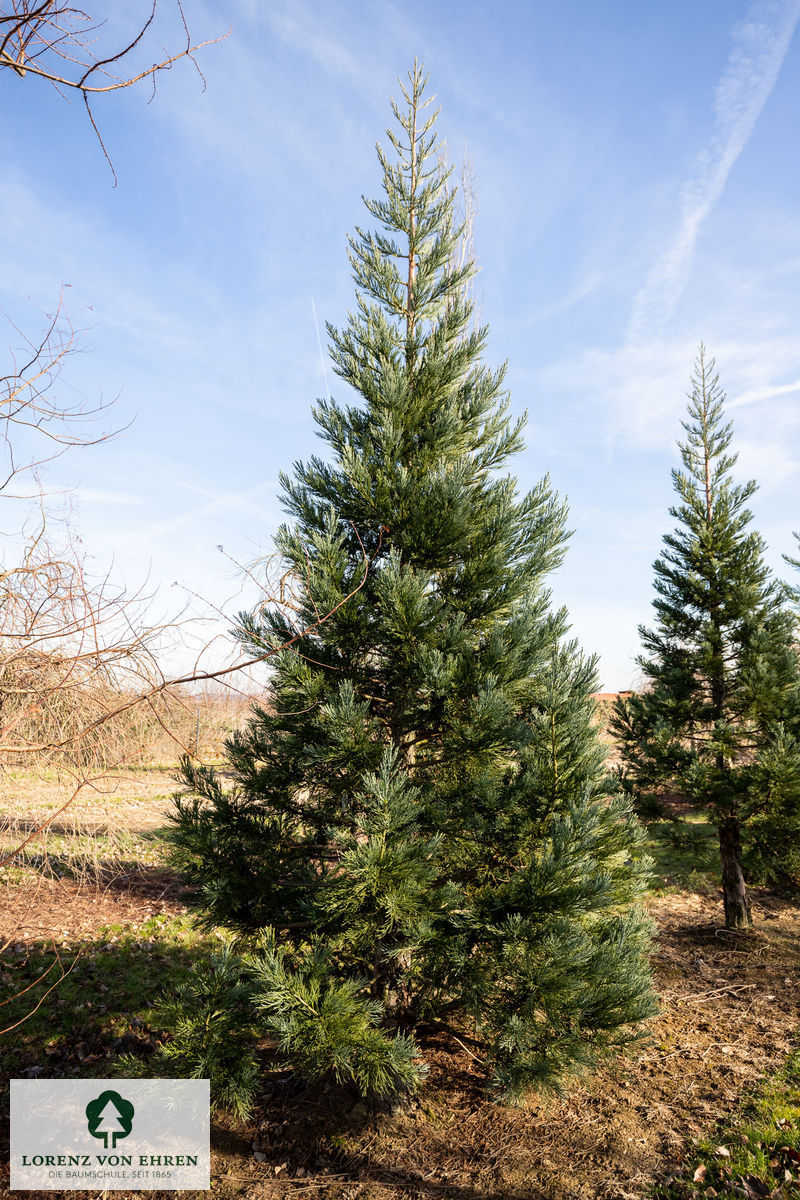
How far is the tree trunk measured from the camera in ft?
28.0

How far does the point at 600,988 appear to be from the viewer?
4.20 meters

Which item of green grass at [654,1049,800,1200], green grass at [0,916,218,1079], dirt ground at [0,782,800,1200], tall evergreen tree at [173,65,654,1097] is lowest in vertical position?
dirt ground at [0,782,800,1200]

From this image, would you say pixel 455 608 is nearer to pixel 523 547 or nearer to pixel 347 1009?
pixel 523 547

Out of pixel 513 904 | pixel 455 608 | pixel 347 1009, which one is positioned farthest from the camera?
pixel 455 608

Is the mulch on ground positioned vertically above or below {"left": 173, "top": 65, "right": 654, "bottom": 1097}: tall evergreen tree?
below

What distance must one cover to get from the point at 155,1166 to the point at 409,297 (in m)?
6.99

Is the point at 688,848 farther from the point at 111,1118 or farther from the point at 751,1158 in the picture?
the point at 111,1118

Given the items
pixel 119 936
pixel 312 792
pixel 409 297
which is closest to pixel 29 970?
pixel 119 936

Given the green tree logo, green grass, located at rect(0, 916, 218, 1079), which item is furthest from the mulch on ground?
green grass, located at rect(0, 916, 218, 1079)

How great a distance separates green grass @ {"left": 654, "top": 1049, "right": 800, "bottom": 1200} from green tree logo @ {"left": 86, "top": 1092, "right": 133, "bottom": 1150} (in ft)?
12.0

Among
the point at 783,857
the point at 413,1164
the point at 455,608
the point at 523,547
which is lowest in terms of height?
the point at 413,1164

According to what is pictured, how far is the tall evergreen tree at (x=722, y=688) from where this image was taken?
774 centimetres

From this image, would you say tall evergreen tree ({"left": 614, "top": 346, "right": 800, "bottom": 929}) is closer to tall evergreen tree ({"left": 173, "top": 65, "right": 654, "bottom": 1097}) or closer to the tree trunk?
the tree trunk

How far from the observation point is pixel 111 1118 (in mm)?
4738
